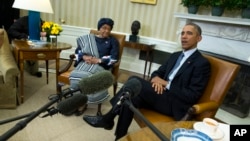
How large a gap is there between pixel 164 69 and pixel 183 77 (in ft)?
1.11

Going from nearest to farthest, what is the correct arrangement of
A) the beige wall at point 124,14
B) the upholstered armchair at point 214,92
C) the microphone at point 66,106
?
1. the microphone at point 66,106
2. the upholstered armchair at point 214,92
3. the beige wall at point 124,14

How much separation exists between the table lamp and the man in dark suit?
1447 millimetres

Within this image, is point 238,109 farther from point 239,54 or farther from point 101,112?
point 101,112

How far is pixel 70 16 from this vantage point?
447 centimetres

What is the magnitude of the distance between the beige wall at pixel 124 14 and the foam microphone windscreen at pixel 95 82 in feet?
10.0

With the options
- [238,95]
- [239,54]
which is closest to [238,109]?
[238,95]

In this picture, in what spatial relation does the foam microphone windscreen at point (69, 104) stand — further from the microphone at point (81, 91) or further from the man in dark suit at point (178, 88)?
the man in dark suit at point (178, 88)

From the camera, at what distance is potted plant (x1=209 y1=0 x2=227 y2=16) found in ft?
8.89

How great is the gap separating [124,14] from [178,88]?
254cm

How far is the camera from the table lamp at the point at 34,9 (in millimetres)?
2473

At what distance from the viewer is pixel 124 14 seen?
13.3 feet

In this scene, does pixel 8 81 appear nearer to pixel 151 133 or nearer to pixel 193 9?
pixel 151 133

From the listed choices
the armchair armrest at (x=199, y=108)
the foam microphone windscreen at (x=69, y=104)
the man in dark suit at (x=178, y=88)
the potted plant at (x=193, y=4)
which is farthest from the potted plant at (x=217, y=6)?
the foam microphone windscreen at (x=69, y=104)

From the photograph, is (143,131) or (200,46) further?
(200,46)
